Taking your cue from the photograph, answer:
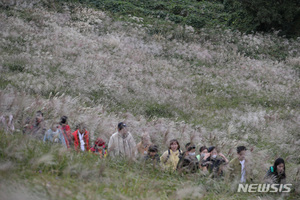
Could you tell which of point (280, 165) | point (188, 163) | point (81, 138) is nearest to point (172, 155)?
point (188, 163)

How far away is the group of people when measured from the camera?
626cm

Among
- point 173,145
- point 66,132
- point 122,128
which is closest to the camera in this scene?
point 173,145

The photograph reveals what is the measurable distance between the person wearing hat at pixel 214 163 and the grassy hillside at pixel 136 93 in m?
0.33

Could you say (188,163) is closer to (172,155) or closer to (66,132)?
(172,155)

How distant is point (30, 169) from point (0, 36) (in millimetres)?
16238

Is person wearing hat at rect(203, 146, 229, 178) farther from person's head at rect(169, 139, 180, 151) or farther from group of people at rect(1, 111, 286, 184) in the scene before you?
person's head at rect(169, 139, 180, 151)

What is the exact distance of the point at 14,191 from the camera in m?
3.82

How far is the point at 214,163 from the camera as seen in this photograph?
681cm

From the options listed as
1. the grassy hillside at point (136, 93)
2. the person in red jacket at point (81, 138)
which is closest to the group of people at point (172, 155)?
the person in red jacket at point (81, 138)

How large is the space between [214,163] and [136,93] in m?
8.70

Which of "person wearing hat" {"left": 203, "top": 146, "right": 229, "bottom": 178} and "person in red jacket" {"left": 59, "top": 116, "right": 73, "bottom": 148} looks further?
"person in red jacket" {"left": 59, "top": 116, "right": 73, "bottom": 148}

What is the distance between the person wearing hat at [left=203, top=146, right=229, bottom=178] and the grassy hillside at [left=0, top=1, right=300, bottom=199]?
13.1 inches

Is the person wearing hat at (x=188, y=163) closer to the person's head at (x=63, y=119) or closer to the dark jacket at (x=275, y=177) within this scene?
the dark jacket at (x=275, y=177)

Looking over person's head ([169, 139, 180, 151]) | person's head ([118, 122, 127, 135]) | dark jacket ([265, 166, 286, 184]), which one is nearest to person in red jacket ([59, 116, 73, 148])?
person's head ([118, 122, 127, 135])
